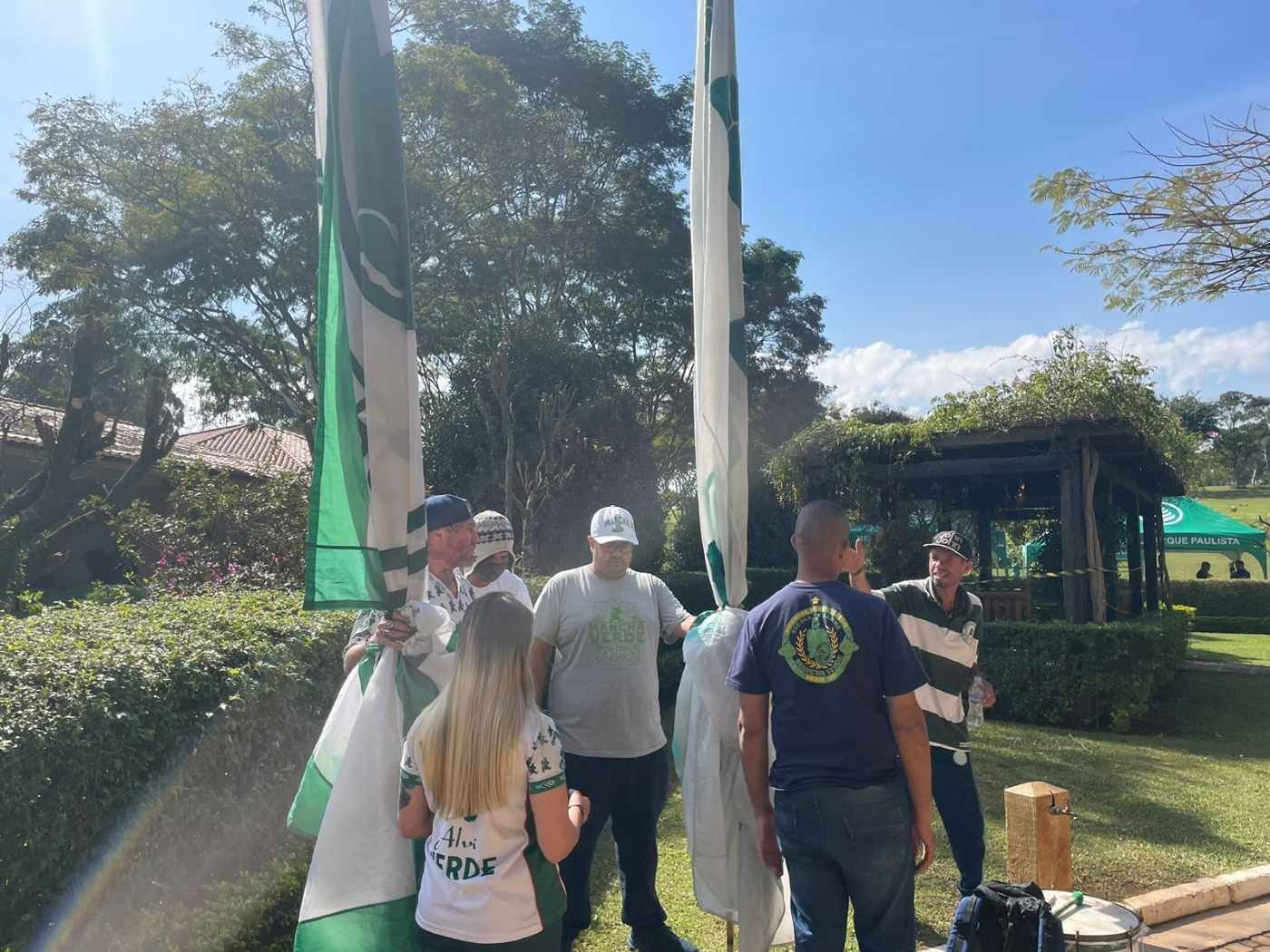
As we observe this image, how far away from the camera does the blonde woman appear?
225cm

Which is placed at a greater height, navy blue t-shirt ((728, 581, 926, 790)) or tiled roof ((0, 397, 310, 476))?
tiled roof ((0, 397, 310, 476))

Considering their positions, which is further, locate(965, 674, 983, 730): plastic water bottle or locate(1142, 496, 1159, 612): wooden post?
locate(1142, 496, 1159, 612): wooden post

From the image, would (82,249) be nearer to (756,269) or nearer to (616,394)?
(616,394)

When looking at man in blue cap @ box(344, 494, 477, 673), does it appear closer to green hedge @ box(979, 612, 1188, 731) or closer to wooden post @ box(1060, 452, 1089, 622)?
green hedge @ box(979, 612, 1188, 731)

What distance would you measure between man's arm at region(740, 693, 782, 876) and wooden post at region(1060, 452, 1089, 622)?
27.5ft

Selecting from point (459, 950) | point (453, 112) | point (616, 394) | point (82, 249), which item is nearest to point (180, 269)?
point (82, 249)

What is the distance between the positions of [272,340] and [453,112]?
5.88 metres

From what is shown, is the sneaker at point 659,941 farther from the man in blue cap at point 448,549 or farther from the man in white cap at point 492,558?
the man in blue cap at point 448,549

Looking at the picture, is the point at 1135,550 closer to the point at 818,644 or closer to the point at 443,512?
the point at 818,644

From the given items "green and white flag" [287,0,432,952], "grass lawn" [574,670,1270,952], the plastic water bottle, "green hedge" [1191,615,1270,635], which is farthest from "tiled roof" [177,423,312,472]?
"green hedge" [1191,615,1270,635]

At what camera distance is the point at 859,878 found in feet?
8.78

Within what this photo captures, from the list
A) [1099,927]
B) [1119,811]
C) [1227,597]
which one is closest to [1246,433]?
[1227,597]

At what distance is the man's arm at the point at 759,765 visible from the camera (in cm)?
288

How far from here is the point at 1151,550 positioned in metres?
15.2
